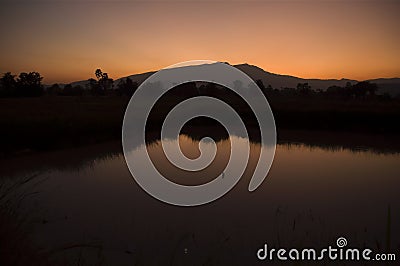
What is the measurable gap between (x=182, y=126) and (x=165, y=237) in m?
13.8

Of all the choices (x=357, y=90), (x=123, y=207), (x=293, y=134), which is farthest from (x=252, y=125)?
(x=357, y=90)

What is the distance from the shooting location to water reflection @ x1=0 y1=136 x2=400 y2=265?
4.16 metres

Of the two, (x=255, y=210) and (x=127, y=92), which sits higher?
(x=127, y=92)

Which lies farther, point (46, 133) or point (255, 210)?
point (46, 133)

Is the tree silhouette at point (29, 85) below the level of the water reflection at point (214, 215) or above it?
above

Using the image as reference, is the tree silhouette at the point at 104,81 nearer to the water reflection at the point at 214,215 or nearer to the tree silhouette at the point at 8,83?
the tree silhouette at the point at 8,83

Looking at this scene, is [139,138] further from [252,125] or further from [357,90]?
[357,90]

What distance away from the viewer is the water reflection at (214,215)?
4164 mm

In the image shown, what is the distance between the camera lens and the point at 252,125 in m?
18.5

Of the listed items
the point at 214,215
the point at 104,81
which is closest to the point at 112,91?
the point at 104,81

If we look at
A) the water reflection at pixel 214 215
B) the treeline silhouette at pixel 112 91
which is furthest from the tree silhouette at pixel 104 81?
the water reflection at pixel 214 215

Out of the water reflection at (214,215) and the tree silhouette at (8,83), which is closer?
the water reflection at (214,215)

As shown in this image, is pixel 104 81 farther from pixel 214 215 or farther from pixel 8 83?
pixel 214 215

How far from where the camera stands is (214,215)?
17.8ft
